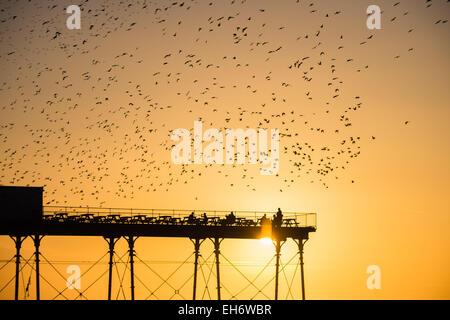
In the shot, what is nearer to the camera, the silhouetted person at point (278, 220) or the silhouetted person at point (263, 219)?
the silhouetted person at point (278, 220)

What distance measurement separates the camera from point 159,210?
184 ft

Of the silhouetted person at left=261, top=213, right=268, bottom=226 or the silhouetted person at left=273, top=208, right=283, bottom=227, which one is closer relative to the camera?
the silhouetted person at left=273, top=208, right=283, bottom=227

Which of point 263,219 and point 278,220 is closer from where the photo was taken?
point 278,220
